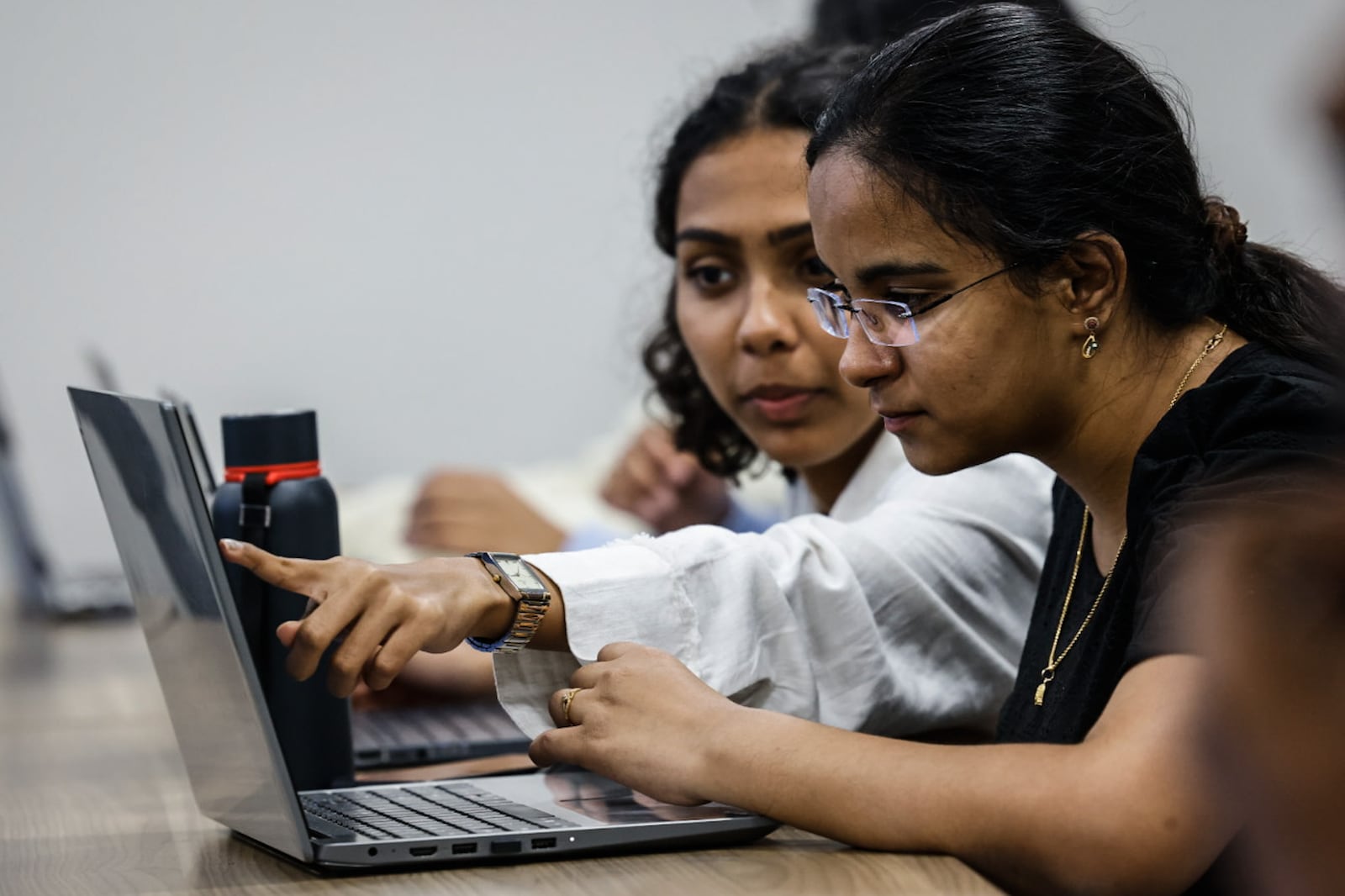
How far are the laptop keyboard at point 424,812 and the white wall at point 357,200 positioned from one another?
82.5 inches

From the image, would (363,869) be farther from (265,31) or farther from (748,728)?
(265,31)

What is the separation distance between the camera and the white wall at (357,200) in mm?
3100

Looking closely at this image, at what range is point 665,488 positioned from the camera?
6.77ft

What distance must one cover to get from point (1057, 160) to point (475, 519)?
4.32 feet

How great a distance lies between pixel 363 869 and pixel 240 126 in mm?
2733

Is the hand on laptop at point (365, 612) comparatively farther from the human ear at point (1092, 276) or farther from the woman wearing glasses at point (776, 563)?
the human ear at point (1092, 276)

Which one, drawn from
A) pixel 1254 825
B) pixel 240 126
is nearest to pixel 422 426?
pixel 240 126

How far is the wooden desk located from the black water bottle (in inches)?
3.2

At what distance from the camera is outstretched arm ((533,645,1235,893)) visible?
674 millimetres

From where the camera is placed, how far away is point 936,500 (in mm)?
1176

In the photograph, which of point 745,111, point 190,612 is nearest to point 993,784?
point 190,612

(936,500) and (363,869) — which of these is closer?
(363,869)

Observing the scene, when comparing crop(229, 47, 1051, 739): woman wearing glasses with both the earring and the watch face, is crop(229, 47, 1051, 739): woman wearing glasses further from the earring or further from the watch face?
the earring

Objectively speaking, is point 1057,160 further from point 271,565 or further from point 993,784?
point 271,565
